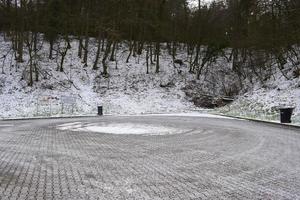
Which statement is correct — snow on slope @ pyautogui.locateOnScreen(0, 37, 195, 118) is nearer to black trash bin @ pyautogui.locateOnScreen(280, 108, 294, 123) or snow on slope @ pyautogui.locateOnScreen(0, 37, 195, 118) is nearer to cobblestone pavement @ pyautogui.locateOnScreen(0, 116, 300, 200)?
black trash bin @ pyautogui.locateOnScreen(280, 108, 294, 123)

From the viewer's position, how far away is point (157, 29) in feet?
157

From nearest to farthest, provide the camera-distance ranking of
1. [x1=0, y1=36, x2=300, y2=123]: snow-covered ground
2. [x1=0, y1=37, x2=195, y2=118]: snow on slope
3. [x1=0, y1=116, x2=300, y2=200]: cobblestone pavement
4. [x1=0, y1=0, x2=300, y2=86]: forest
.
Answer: [x1=0, y1=116, x2=300, y2=200]: cobblestone pavement, [x1=0, y1=36, x2=300, y2=123]: snow-covered ground, [x1=0, y1=37, x2=195, y2=118]: snow on slope, [x1=0, y1=0, x2=300, y2=86]: forest

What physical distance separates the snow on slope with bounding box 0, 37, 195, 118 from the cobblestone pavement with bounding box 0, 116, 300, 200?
736 inches

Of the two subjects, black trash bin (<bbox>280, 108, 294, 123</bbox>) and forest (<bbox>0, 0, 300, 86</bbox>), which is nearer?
black trash bin (<bbox>280, 108, 294, 123</bbox>)

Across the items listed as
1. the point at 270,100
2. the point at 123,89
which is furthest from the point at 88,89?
the point at 270,100

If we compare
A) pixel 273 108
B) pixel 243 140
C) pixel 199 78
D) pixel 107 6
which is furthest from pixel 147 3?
pixel 243 140

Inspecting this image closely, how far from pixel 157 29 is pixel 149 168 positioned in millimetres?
39395

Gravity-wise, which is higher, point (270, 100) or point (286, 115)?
point (270, 100)

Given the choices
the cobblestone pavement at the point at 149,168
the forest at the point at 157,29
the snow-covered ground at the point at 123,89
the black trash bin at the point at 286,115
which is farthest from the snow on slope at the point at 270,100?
the cobblestone pavement at the point at 149,168

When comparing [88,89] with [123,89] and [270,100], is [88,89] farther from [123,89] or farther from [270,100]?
[270,100]

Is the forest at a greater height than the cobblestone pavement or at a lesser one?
greater

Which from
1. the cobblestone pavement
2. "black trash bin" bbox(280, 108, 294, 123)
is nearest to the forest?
"black trash bin" bbox(280, 108, 294, 123)

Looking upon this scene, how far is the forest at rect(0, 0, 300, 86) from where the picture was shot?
3888 cm

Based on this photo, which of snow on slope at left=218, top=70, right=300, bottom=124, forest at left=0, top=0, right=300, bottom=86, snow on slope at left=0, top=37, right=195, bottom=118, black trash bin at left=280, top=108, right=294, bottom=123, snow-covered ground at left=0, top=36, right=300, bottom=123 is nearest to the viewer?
black trash bin at left=280, top=108, right=294, bottom=123
